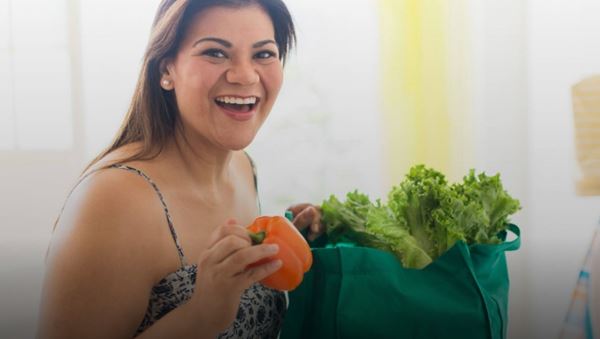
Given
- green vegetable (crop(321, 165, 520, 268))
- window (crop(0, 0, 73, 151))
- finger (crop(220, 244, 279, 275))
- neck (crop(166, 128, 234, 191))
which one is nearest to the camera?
finger (crop(220, 244, 279, 275))

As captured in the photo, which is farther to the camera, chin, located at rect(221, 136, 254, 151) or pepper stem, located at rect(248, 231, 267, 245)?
chin, located at rect(221, 136, 254, 151)

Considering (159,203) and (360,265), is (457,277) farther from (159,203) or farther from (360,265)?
(159,203)

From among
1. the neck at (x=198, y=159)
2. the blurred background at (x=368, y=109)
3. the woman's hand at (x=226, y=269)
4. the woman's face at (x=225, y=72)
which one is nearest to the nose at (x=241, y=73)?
the woman's face at (x=225, y=72)

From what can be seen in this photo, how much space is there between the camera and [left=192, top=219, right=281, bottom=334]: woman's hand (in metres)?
0.69

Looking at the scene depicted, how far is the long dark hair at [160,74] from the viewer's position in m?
0.84

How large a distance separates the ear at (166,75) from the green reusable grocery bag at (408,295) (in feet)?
0.99

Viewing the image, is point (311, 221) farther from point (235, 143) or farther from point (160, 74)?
point (160, 74)

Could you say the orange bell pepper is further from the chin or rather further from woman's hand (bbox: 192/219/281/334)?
the chin

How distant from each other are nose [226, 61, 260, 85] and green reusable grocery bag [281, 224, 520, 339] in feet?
0.80

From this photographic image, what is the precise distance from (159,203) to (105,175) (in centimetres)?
8

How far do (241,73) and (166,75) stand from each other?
0.36ft

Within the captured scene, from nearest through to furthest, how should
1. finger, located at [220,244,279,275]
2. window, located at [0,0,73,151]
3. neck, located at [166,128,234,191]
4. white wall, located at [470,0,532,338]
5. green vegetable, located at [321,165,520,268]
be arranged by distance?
1. finger, located at [220,244,279,275]
2. green vegetable, located at [321,165,520,268]
3. neck, located at [166,128,234,191]
4. window, located at [0,0,73,151]
5. white wall, located at [470,0,532,338]

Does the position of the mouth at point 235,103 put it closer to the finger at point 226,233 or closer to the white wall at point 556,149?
the finger at point 226,233

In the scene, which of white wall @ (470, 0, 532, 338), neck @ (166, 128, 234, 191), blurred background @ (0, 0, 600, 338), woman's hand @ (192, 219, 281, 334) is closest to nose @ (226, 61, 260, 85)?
neck @ (166, 128, 234, 191)
